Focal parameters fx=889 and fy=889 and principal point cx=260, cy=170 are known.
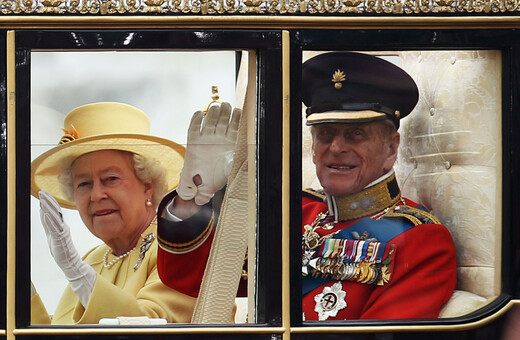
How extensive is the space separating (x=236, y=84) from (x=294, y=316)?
0.89 metres

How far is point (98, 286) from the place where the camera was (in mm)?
3332

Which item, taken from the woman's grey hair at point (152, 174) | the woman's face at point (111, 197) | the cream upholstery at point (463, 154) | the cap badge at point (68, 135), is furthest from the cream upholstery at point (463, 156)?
the cap badge at point (68, 135)

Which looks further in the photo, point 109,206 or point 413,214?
point 413,214

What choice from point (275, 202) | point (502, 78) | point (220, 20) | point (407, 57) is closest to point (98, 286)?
point (275, 202)

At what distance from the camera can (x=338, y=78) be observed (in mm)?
3396

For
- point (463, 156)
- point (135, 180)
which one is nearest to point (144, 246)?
point (135, 180)

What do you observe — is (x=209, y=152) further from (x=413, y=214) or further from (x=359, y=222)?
(x=413, y=214)

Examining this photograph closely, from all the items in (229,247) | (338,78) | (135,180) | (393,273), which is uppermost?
(338,78)

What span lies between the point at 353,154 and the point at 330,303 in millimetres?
583

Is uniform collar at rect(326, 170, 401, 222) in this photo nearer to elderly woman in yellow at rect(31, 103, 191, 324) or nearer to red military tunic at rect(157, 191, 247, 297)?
red military tunic at rect(157, 191, 247, 297)

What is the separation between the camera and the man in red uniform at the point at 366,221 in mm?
3406

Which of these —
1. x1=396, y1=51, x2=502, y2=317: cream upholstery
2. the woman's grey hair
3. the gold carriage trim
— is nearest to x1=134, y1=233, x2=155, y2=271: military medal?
the woman's grey hair

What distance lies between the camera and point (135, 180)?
11.0 ft

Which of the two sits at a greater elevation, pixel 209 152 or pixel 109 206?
pixel 209 152
